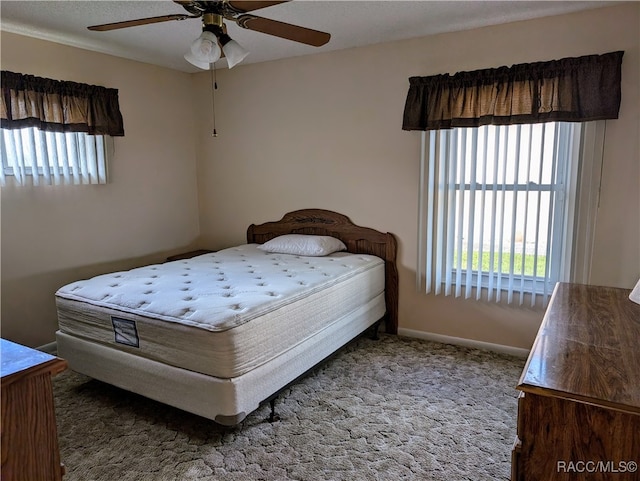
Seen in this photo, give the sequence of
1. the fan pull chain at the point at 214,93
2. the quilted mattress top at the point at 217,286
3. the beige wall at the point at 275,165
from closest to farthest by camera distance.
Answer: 1. the quilted mattress top at the point at 217,286
2. the beige wall at the point at 275,165
3. the fan pull chain at the point at 214,93

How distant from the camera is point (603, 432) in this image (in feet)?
3.52

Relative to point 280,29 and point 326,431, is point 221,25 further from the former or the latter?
point 326,431

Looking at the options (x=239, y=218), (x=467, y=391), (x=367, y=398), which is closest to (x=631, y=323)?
(x=467, y=391)

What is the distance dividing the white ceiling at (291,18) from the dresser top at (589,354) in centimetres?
190

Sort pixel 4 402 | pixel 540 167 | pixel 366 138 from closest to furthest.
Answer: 1. pixel 4 402
2. pixel 540 167
3. pixel 366 138

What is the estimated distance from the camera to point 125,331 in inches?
91.7

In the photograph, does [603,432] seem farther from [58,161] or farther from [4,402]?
[58,161]

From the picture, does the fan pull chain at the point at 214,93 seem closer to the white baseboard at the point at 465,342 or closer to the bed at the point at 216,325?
the bed at the point at 216,325

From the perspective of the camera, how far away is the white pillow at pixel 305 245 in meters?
3.56

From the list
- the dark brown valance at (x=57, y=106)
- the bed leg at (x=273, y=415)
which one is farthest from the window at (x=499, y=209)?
the dark brown valance at (x=57, y=106)

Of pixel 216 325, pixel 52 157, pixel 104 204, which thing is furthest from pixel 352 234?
pixel 52 157

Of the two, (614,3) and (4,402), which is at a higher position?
(614,3)

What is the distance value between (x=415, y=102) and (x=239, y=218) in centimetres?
203

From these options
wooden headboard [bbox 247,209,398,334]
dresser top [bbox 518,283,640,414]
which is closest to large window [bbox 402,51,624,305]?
wooden headboard [bbox 247,209,398,334]
